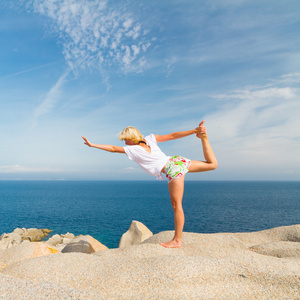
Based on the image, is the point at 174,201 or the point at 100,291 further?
the point at 174,201

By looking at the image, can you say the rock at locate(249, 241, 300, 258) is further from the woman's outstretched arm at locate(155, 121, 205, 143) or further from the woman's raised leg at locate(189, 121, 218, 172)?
the woman's outstretched arm at locate(155, 121, 205, 143)

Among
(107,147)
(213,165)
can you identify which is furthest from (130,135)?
(213,165)

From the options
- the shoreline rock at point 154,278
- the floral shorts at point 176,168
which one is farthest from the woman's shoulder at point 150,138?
the shoreline rock at point 154,278

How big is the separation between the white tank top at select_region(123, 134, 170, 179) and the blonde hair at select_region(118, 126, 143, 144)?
0.89 ft

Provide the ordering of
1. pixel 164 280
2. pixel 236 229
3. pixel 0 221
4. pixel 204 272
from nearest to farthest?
pixel 164 280 < pixel 204 272 < pixel 236 229 < pixel 0 221

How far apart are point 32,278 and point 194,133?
518cm

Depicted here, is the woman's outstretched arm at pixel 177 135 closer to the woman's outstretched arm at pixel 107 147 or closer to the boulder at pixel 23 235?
the woman's outstretched arm at pixel 107 147

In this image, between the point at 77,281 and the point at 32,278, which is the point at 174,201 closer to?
the point at 77,281

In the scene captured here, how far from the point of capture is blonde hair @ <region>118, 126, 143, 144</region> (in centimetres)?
664

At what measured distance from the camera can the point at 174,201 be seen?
6.63 meters

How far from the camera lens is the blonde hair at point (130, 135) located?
6645 mm

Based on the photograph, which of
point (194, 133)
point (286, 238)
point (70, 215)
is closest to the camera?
point (194, 133)

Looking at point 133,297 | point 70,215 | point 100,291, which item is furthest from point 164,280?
point 70,215

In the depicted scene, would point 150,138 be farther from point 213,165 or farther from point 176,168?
point 213,165
